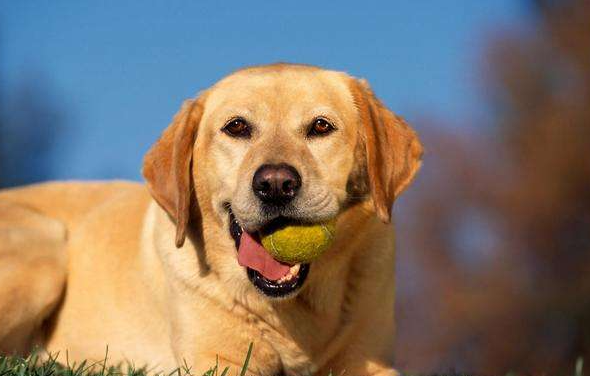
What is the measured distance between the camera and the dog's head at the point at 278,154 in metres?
Answer: 4.12

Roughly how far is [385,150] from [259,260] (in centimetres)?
94

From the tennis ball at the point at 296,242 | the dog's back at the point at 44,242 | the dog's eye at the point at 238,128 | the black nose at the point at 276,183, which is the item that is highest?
the dog's eye at the point at 238,128

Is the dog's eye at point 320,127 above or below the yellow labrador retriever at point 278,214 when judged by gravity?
above

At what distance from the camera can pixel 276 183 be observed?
402 centimetres

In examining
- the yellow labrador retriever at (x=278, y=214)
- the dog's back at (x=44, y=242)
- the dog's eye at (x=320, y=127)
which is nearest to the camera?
the yellow labrador retriever at (x=278, y=214)

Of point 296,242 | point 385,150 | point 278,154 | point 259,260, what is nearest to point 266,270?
point 259,260

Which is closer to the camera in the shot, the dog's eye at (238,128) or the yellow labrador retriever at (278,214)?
the yellow labrador retriever at (278,214)

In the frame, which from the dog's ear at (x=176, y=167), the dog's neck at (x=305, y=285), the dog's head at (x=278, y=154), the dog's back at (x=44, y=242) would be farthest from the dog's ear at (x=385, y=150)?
the dog's back at (x=44, y=242)

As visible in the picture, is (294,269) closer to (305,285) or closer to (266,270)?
(266,270)

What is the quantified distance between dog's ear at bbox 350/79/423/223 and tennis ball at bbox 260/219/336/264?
41cm

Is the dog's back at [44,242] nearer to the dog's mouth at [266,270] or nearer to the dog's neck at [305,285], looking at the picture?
the dog's neck at [305,285]

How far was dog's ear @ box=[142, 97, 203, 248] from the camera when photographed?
4480 millimetres

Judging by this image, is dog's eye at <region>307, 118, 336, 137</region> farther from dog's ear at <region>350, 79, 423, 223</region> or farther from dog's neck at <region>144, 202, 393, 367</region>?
dog's neck at <region>144, 202, 393, 367</region>

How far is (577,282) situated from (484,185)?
19.8 feet
